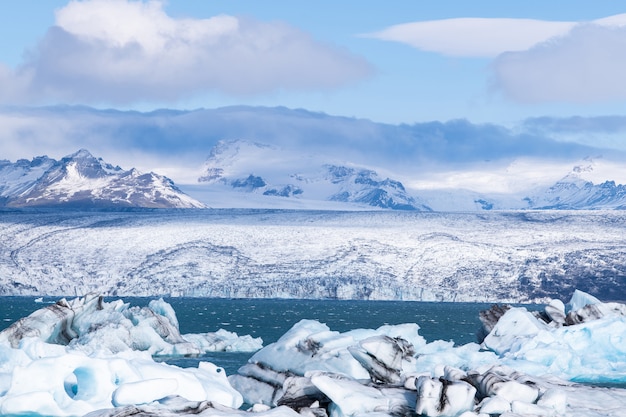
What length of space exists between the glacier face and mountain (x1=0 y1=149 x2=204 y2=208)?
9588 cm

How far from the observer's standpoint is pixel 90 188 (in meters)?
179

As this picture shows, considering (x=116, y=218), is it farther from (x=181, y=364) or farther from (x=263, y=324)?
(x=181, y=364)

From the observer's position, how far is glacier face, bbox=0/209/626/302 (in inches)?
2381

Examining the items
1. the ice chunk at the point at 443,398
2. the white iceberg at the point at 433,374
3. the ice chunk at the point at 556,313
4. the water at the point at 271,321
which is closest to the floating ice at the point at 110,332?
the water at the point at 271,321

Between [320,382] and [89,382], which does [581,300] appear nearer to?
[320,382]

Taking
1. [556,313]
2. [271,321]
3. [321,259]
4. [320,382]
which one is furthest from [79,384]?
[321,259]

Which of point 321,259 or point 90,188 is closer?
point 321,259

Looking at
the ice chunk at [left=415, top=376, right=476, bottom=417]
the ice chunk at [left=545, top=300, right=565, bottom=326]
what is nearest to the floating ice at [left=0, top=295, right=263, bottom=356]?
the ice chunk at [left=545, top=300, right=565, bottom=326]

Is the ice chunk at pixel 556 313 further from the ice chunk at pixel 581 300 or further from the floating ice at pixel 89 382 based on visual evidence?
the floating ice at pixel 89 382

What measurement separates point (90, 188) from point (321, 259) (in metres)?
121

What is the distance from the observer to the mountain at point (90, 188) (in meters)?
171

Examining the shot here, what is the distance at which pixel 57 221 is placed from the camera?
7219 cm

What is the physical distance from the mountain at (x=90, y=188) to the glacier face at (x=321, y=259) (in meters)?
95.9

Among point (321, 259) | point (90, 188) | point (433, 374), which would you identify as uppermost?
point (90, 188)
